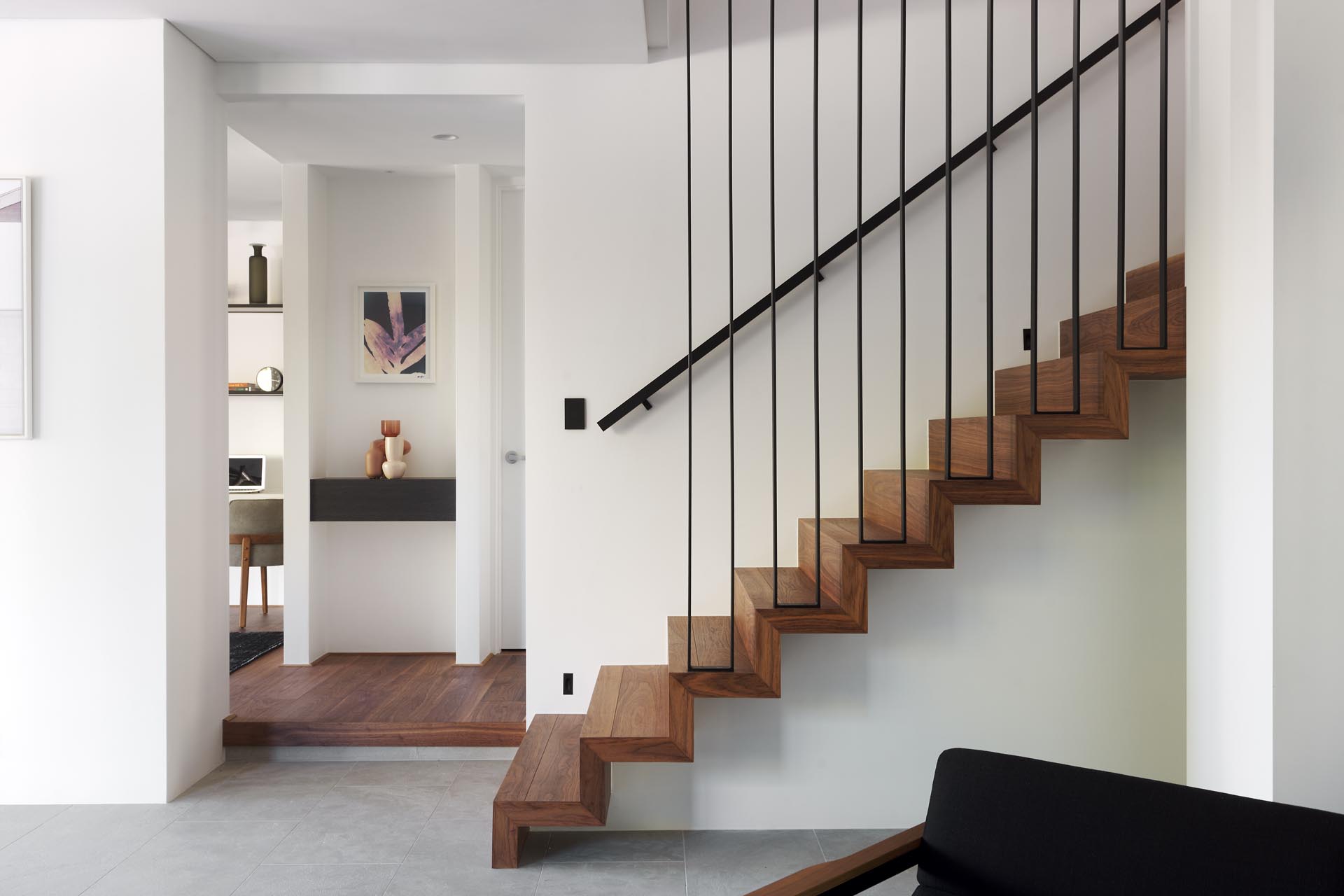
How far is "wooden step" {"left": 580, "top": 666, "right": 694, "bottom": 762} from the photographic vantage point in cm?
246

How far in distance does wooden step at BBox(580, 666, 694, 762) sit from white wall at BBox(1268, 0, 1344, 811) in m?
1.39

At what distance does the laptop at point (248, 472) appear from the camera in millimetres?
5746

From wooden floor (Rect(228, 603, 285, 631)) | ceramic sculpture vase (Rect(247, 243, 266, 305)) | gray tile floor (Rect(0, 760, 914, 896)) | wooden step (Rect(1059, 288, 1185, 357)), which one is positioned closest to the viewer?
wooden step (Rect(1059, 288, 1185, 357))

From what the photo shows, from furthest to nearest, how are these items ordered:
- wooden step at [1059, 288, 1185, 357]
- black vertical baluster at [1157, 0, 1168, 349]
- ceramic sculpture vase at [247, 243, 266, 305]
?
ceramic sculpture vase at [247, 243, 266, 305]
wooden step at [1059, 288, 1185, 357]
black vertical baluster at [1157, 0, 1168, 349]

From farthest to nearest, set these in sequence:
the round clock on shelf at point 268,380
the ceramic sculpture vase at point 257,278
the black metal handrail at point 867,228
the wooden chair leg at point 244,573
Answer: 1. the round clock on shelf at point 268,380
2. the ceramic sculpture vase at point 257,278
3. the wooden chair leg at point 244,573
4. the black metal handrail at point 867,228

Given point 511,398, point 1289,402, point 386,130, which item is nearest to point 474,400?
point 511,398

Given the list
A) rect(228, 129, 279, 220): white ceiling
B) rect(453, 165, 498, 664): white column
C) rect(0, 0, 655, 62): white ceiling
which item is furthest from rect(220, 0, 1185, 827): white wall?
rect(228, 129, 279, 220): white ceiling

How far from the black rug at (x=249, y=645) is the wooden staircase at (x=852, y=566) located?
7.72 feet

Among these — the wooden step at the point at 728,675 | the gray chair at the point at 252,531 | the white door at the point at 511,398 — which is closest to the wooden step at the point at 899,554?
the wooden step at the point at 728,675

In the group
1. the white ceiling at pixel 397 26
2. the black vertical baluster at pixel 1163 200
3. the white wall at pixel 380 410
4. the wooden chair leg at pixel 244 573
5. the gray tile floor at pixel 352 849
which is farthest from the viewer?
the wooden chair leg at pixel 244 573

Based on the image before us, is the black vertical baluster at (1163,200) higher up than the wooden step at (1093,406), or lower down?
higher up

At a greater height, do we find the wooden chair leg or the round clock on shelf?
the round clock on shelf

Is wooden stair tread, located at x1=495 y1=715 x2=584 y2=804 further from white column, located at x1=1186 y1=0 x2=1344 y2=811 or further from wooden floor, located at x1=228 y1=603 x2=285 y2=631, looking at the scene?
wooden floor, located at x1=228 y1=603 x2=285 y2=631

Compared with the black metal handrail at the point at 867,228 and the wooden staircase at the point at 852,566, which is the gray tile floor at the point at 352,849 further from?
the black metal handrail at the point at 867,228
